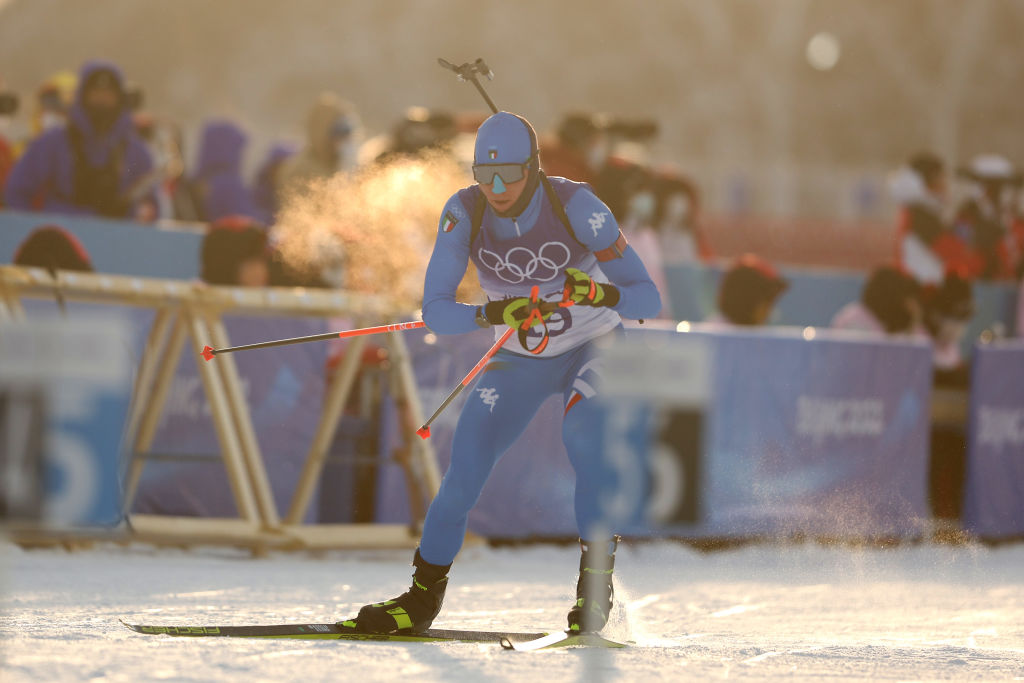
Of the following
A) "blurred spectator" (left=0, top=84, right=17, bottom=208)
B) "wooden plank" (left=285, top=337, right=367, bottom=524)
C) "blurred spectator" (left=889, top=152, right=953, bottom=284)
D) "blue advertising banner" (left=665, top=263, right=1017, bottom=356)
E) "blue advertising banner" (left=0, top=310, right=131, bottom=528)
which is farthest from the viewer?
"blue advertising banner" (left=665, top=263, right=1017, bottom=356)

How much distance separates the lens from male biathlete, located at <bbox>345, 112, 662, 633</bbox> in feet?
20.0

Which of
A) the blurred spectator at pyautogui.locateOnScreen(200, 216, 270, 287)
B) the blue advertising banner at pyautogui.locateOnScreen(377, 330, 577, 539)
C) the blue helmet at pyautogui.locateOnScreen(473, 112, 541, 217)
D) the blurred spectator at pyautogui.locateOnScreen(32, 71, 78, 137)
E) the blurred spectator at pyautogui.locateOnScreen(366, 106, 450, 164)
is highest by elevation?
the blurred spectator at pyautogui.locateOnScreen(32, 71, 78, 137)

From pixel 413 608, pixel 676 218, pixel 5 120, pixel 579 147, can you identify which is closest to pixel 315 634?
pixel 413 608

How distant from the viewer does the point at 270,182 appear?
39.6 feet

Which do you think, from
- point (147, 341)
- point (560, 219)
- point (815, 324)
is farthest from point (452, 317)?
point (815, 324)

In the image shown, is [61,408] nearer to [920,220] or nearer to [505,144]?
[505,144]

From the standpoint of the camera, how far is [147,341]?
8586mm

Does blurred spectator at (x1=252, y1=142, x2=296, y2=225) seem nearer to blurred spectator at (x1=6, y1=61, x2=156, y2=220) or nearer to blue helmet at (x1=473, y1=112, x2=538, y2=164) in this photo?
blurred spectator at (x1=6, y1=61, x2=156, y2=220)

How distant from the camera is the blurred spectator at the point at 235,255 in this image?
941 centimetres

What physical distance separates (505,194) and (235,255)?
3654mm

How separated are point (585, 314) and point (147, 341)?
3097 mm

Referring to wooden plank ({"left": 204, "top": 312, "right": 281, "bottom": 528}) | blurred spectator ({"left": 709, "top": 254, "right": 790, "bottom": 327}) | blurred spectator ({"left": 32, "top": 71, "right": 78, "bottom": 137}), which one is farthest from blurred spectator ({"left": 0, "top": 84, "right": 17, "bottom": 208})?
blurred spectator ({"left": 709, "top": 254, "right": 790, "bottom": 327})

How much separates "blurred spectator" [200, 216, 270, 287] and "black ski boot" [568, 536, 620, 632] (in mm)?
3805

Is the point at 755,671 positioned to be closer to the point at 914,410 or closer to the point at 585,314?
the point at 585,314
